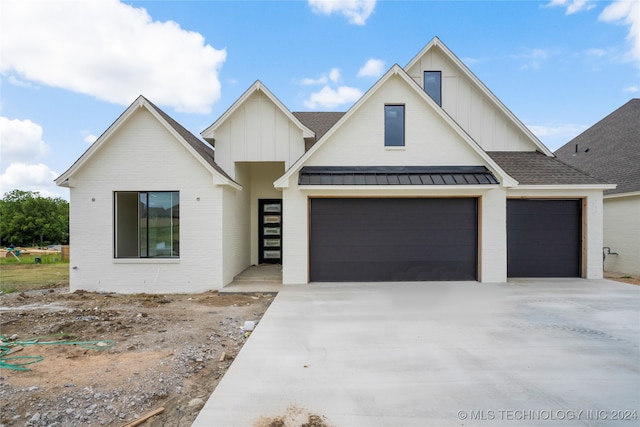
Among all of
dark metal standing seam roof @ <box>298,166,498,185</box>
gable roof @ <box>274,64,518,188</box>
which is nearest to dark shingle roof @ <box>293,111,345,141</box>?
gable roof @ <box>274,64,518,188</box>

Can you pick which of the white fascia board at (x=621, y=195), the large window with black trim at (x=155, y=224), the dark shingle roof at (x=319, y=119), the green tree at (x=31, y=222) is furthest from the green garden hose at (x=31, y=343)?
the green tree at (x=31, y=222)

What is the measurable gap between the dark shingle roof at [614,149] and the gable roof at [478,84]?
172 inches

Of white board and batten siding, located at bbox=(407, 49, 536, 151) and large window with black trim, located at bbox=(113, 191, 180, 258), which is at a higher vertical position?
white board and batten siding, located at bbox=(407, 49, 536, 151)

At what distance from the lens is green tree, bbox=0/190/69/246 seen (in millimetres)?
42812

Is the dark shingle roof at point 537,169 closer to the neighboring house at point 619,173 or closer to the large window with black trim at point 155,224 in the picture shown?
the neighboring house at point 619,173

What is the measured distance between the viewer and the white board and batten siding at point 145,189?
29.5 ft

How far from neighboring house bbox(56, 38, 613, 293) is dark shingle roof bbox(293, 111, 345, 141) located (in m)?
3.32

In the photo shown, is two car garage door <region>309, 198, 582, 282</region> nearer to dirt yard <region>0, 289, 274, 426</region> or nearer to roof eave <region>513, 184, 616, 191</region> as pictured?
roof eave <region>513, 184, 616, 191</region>

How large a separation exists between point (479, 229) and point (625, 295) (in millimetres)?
3683

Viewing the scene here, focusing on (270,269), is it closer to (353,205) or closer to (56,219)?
(353,205)

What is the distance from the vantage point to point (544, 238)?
400 inches

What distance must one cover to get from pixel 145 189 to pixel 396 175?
727 centimetres

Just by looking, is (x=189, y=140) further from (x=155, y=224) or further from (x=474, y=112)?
(x=474, y=112)

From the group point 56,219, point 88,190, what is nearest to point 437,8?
point 88,190
